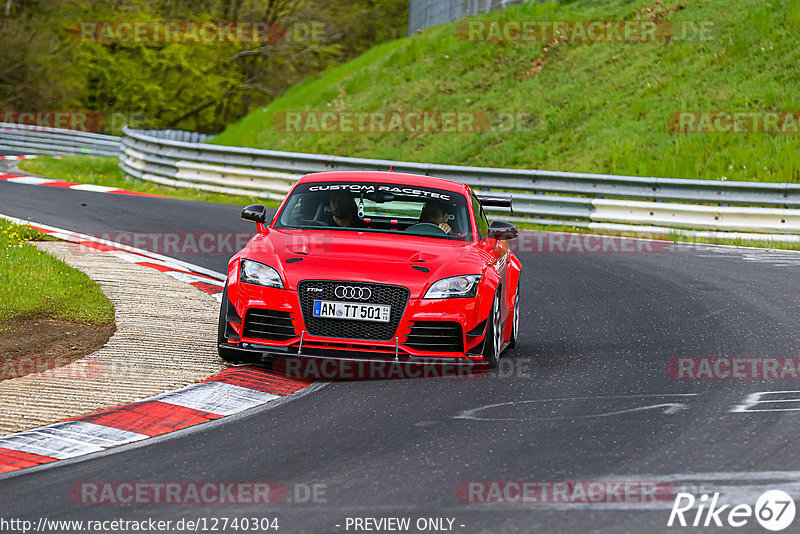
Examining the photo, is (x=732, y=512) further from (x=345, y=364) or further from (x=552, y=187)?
(x=552, y=187)

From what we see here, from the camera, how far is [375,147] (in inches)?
1129

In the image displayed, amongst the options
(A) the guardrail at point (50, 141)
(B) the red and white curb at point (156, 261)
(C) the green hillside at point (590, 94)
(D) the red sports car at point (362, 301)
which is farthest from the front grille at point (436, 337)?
(A) the guardrail at point (50, 141)

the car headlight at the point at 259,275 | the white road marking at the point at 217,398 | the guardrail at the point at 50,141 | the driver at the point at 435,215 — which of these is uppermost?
the guardrail at the point at 50,141

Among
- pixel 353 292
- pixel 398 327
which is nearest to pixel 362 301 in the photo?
pixel 353 292

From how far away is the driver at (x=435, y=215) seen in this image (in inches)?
356

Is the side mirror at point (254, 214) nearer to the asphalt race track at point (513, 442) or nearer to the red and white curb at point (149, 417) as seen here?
the red and white curb at point (149, 417)

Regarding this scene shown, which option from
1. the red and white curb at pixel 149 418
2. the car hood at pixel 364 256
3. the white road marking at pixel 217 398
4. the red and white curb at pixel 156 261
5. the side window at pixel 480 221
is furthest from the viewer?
the red and white curb at pixel 156 261

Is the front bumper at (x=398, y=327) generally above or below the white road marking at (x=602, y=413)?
above

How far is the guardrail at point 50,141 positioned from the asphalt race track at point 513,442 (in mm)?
28501

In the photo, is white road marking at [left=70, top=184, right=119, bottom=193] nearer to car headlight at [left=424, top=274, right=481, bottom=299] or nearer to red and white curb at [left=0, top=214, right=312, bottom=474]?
red and white curb at [left=0, top=214, right=312, bottom=474]

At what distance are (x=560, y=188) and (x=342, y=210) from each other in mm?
11105

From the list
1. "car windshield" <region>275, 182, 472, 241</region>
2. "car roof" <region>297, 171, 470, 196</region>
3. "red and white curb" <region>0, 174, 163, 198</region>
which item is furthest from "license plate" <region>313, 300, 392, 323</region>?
"red and white curb" <region>0, 174, 163, 198</region>

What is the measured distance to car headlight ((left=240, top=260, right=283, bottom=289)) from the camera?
25.4ft

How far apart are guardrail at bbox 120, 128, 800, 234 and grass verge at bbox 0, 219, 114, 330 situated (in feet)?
28.7
